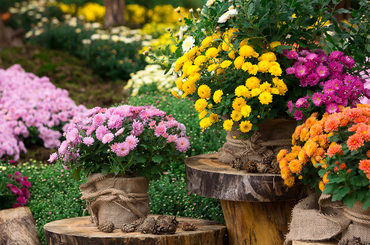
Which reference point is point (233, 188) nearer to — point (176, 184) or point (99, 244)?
point (99, 244)

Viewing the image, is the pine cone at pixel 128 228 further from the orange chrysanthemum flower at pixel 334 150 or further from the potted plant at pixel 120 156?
the orange chrysanthemum flower at pixel 334 150

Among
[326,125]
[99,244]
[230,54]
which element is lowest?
[99,244]

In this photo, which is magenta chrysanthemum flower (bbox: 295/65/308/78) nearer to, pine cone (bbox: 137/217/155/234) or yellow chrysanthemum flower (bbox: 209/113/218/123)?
yellow chrysanthemum flower (bbox: 209/113/218/123)

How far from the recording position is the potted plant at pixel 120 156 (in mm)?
2211

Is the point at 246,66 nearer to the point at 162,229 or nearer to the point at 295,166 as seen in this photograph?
the point at 295,166

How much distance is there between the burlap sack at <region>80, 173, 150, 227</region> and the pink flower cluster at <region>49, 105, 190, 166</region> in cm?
18

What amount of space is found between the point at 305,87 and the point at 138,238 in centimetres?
120

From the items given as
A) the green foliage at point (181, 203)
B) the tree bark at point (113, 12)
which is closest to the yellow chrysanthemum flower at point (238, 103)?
the green foliage at point (181, 203)

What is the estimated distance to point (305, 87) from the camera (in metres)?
2.22

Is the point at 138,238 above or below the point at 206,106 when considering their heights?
below

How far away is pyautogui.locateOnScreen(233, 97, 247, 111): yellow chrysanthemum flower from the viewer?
2100 mm

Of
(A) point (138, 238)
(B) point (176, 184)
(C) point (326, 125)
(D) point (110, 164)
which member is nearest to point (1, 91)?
(B) point (176, 184)

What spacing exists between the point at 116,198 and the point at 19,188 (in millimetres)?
1455

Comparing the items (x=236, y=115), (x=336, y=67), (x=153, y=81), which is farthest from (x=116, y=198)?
(x=153, y=81)
